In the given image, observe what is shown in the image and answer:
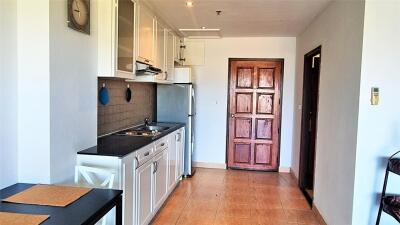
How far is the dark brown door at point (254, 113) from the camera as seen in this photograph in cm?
551

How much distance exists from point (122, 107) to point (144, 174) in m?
1.21

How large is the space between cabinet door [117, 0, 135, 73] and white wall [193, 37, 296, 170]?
105 inches

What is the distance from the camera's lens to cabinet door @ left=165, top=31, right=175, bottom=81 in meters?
4.52

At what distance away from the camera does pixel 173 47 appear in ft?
16.1

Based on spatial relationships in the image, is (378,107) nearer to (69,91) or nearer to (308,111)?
(308,111)

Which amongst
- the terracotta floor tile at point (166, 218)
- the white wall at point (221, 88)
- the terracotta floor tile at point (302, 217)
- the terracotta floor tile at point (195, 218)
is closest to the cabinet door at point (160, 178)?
the terracotta floor tile at point (166, 218)

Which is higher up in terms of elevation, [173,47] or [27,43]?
[173,47]

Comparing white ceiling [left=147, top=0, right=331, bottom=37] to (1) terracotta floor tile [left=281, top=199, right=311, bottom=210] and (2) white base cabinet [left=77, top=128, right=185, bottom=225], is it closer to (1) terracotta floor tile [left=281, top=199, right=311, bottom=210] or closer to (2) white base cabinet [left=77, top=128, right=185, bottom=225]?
(2) white base cabinet [left=77, top=128, right=185, bottom=225]

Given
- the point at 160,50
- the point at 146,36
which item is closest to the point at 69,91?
the point at 146,36

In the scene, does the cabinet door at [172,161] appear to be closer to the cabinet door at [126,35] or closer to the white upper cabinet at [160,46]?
the white upper cabinet at [160,46]

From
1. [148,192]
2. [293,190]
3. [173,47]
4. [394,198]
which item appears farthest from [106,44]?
[293,190]

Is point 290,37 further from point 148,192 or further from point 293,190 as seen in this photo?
point 148,192

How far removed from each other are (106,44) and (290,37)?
12.0 feet

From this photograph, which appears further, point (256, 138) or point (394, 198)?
point (256, 138)
